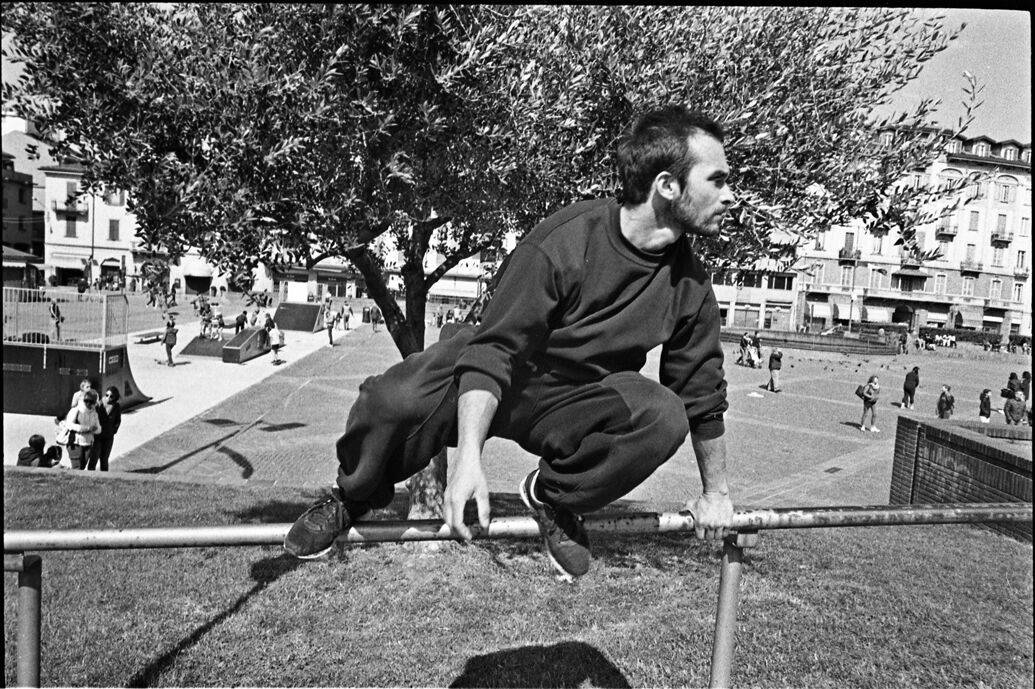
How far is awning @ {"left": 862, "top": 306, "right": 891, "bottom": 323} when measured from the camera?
2398 inches

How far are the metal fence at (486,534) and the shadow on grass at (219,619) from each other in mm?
2867

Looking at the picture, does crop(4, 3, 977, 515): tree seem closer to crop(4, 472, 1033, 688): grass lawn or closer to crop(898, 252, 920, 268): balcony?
crop(898, 252, 920, 268): balcony

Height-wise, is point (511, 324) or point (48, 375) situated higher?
point (511, 324)

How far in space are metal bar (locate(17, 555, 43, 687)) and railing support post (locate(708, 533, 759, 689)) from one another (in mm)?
2535

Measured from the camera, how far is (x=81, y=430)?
12406mm

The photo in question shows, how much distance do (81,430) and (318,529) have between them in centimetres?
1187

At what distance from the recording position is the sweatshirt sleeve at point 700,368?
2615 mm

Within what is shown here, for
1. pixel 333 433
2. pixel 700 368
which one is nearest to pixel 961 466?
pixel 700 368

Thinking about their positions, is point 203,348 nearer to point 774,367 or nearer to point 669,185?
point 774,367

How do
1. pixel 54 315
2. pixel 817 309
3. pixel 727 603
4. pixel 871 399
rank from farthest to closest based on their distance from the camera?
pixel 817 309, pixel 871 399, pixel 54 315, pixel 727 603

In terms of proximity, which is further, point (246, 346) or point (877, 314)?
point (877, 314)

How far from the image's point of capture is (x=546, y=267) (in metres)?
2.29

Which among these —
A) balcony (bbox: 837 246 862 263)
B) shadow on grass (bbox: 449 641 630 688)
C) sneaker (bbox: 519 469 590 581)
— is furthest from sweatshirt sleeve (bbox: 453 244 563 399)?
balcony (bbox: 837 246 862 263)

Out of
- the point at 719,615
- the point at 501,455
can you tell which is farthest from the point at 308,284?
the point at 719,615
